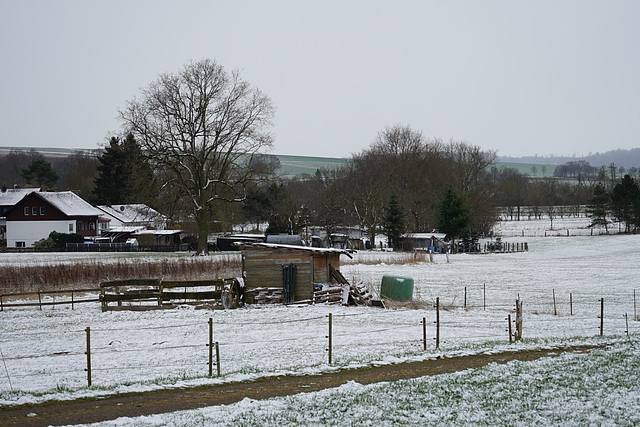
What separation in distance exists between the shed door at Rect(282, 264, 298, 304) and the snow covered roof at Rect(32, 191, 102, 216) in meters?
51.2

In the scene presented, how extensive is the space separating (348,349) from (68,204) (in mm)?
65251

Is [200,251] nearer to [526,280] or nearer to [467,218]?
[526,280]

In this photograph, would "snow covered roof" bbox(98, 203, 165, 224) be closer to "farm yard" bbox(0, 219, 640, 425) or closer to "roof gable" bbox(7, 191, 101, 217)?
"roof gable" bbox(7, 191, 101, 217)

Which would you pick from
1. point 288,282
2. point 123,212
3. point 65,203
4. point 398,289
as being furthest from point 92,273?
point 123,212

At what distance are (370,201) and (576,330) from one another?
62438mm

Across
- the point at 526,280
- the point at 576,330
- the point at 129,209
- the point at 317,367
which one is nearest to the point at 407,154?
the point at 129,209

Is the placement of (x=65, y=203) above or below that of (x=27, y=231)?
above

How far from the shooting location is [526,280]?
41156 mm

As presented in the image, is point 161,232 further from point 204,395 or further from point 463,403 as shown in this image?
point 463,403

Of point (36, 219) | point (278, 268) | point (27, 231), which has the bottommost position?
point (278, 268)

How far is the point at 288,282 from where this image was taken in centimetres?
2955

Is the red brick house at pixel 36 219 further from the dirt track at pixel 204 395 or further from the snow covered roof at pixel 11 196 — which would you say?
the dirt track at pixel 204 395

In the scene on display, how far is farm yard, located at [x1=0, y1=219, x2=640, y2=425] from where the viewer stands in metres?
10.4

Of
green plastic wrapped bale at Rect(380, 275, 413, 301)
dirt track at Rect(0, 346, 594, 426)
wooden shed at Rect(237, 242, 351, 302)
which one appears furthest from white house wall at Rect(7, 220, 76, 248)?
dirt track at Rect(0, 346, 594, 426)
